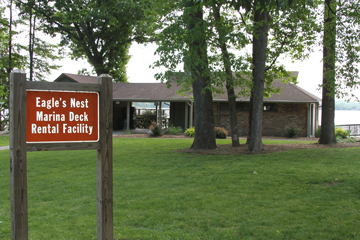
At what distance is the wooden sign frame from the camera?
3.52 meters

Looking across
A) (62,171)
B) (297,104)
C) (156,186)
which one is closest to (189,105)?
(297,104)

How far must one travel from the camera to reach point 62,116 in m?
3.71

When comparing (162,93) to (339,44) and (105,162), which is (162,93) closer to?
Result: (339,44)

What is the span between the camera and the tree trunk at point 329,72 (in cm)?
1468

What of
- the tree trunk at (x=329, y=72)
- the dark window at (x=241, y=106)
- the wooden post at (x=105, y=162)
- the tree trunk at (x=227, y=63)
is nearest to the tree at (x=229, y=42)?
the tree trunk at (x=227, y=63)

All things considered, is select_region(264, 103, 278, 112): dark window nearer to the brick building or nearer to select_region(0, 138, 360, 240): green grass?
the brick building

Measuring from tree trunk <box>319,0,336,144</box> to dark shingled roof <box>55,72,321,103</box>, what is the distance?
25.4ft

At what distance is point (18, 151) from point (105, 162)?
3.04 feet

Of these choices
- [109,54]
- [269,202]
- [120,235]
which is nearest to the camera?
[120,235]

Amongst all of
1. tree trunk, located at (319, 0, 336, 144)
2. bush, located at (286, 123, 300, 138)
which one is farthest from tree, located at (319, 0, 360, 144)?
bush, located at (286, 123, 300, 138)

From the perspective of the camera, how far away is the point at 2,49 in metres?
35.4

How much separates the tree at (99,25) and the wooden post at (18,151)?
70.1 ft

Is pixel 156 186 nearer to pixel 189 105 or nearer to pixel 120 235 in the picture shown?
pixel 120 235

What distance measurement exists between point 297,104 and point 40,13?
846 inches
